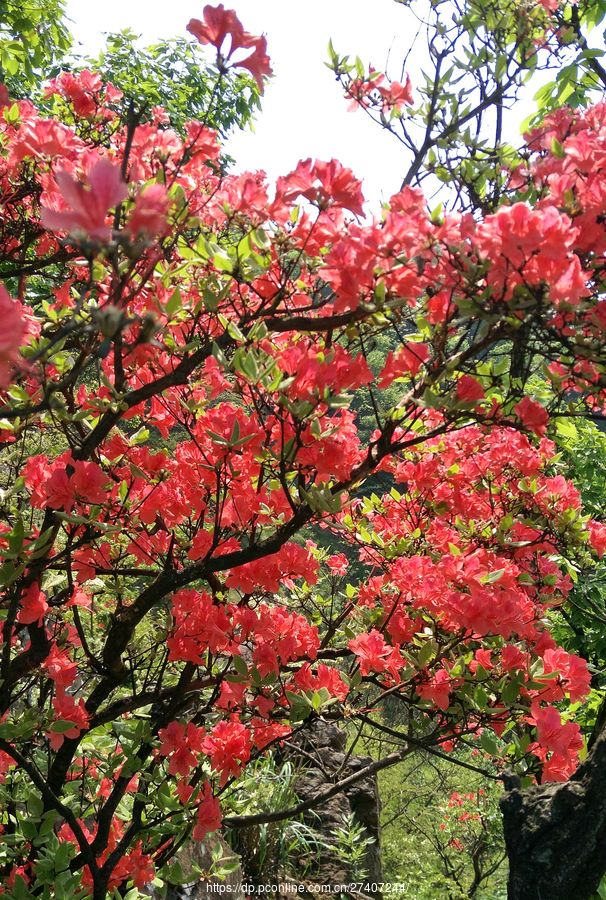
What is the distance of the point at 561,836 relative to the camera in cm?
248

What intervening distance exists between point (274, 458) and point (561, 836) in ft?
6.54

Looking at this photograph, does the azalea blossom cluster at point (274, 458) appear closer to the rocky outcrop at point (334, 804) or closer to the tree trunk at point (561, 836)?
the tree trunk at point (561, 836)

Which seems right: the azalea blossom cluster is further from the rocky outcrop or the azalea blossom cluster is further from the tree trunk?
the rocky outcrop

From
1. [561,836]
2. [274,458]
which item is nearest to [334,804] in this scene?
[561,836]

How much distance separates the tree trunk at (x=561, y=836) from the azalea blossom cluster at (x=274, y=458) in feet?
1.38

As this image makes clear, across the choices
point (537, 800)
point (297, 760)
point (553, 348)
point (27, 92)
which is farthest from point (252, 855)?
point (27, 92)

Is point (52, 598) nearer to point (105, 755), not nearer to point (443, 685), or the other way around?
point (105, 755)

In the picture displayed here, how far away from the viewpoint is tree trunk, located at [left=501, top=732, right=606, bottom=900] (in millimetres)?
2434

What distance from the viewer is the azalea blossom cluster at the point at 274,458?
124 cm

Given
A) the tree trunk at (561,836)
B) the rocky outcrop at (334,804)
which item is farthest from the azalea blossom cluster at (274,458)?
the rocky outcrop at (334,804)

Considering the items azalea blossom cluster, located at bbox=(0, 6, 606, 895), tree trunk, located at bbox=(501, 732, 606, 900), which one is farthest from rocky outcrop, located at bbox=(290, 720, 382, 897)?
azalea blossom cluster, located at bbox=(0, 6, 606, 895)

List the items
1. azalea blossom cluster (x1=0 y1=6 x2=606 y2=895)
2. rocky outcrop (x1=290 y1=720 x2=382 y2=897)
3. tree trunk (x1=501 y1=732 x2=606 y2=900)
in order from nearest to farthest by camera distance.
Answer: azalea blossom cluster (x1=0 y1=6 x2=606 y2=895) < tree trunk (x1=501 y1=732 x2=606 y2=900) < rocky outcrop (x1=290 y1=720 x2=382 y2=897)

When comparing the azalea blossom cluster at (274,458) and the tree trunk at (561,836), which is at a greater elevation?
the azalea blossom cluster at (274,458)

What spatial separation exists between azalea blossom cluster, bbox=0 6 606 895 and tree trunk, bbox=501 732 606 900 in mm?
422
